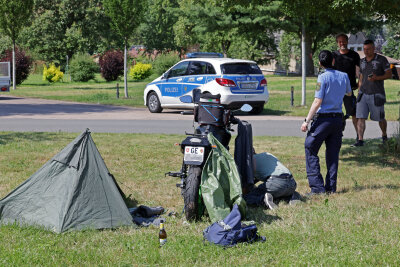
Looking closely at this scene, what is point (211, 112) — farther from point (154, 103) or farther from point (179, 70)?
point (154, 103)

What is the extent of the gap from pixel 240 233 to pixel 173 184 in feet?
10.3

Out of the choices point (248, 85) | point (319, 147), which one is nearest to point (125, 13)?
point (248, 85)

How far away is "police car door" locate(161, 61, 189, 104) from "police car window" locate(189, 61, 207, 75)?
0.83 feet

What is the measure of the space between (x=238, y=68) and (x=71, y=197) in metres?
13.0

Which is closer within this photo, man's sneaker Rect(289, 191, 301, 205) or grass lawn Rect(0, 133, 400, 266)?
grass lawn Rect(0, 133, 400, 266)

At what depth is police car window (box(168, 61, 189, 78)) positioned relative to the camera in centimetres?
1939

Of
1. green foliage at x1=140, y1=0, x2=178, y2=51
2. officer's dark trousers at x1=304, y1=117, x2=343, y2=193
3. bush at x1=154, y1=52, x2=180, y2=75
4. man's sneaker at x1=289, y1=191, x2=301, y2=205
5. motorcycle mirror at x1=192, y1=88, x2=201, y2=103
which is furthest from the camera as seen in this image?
green foliage at x1=140, y1=0, x2=178, y2=51

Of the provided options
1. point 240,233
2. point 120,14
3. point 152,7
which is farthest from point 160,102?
point 152,7

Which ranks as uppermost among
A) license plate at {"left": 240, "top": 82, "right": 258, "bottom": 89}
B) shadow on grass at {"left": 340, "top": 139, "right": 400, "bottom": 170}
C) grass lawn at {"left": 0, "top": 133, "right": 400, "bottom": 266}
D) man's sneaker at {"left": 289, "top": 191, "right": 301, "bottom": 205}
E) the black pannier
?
license plate at {"left": 240, "top": 82, "right": 258, "bottom": 89}

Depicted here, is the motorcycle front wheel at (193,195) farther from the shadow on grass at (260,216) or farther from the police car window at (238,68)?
the police car window at (238,68)

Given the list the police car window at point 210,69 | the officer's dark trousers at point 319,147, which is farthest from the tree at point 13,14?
the officer's dark trousers at point 319,147

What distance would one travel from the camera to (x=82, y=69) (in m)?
44.5

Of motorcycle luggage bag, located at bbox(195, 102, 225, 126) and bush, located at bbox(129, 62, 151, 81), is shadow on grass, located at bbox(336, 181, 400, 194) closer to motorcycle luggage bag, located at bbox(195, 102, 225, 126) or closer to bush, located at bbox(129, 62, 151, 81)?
motorcycle luggage bag, located at bbox(195, 102, 225, 126)

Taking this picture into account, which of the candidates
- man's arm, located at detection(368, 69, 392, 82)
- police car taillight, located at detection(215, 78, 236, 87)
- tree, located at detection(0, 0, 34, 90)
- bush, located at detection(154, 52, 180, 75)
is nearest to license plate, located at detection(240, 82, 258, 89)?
police car taillight, located at detection(215, 78, 236, 87)
